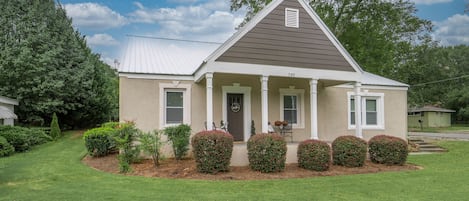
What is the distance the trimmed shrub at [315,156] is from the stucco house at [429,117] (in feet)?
107

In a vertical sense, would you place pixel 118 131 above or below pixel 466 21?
below

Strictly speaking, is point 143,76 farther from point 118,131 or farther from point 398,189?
point 398,189

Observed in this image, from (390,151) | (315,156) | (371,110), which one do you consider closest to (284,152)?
(315,156)

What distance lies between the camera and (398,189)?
23.7 feet

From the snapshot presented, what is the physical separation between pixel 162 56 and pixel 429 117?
36.1 m

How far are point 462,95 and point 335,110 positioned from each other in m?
35.7

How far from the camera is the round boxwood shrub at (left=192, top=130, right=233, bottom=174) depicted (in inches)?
345

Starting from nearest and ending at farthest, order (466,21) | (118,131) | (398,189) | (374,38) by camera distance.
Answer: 1. (398,189)
2. (118,131)
3. (374,38)
4. (466,21)

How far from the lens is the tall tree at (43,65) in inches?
736

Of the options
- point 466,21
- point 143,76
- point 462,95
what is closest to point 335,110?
point 143,76

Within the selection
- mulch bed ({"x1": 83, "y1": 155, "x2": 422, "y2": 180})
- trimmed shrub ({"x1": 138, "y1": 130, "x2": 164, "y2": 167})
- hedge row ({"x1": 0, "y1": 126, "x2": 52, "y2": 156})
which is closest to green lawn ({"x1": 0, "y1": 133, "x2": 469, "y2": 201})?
mulch bed ({"x1": 83, "y1": 155, "x2": 422, "y2": 180})

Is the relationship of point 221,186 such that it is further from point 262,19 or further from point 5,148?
point 5,148

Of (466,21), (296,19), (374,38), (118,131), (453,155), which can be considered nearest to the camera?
(118,131)

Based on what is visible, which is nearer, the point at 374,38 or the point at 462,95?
the point at 374,38
